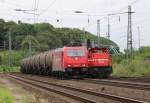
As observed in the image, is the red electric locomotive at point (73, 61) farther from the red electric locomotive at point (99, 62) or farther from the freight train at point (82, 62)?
the red electric locomotive at point (99, 62)

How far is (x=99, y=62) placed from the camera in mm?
41188

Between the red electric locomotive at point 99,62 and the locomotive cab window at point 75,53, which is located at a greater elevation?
the locomotive cab window at point 75,53

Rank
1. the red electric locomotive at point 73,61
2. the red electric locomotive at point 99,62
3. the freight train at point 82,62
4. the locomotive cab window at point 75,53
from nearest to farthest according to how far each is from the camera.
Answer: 1. the red electric locomotive at point 73,61
2. the freight train at point 82,62
3. the red electric locomotive at point 99,62
4. the locomotive cab window at point 75,53

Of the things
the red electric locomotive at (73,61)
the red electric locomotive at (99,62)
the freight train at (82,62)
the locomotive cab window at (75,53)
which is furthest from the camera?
the locomotive cab window at (75,53)

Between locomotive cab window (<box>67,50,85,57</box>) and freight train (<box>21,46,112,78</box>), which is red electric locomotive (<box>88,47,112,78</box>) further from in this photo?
locomotive cab window (<box>67,50,85,57</box>)

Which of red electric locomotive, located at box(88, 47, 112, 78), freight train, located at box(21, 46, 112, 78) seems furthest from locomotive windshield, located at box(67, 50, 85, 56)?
red electric locomotive, located at box(88, 47, 112, 78)

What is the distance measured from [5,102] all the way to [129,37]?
42.0m

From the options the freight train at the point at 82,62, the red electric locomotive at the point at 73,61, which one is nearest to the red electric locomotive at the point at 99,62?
the freight train at the point at 82,62

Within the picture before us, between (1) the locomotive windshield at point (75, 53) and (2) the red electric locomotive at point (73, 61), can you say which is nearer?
(2) the red electric locomotive at point (73, 61)

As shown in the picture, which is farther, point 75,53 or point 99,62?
point 75,53

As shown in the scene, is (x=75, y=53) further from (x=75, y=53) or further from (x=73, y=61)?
(x=73, y=61)

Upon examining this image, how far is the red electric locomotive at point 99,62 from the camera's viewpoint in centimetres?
4084

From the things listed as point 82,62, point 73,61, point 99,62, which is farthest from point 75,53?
point 99,62

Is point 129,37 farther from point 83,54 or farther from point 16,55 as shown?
point 16,55
